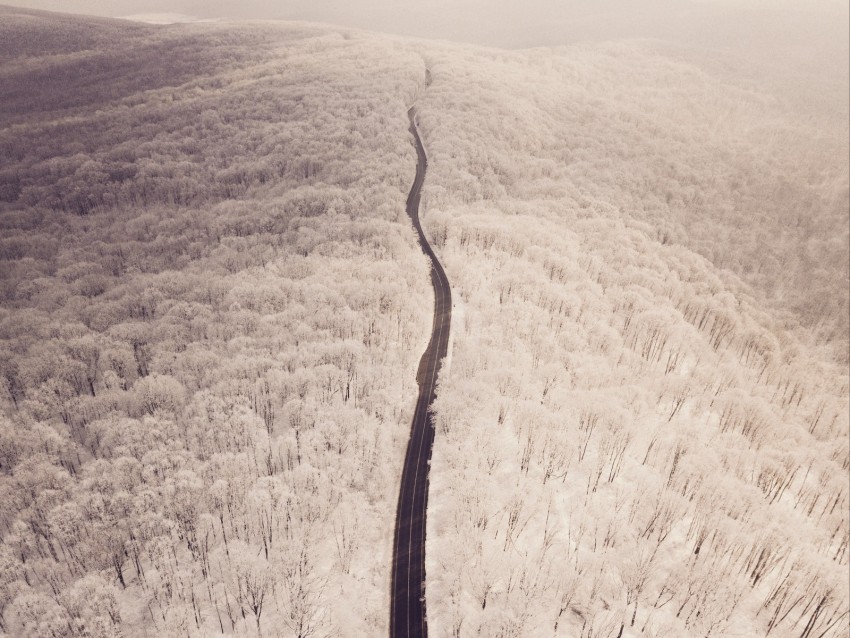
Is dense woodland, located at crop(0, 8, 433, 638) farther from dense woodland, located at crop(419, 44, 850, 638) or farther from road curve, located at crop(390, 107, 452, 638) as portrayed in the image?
dense woodland, located at crop(419, 44, 850, 638)

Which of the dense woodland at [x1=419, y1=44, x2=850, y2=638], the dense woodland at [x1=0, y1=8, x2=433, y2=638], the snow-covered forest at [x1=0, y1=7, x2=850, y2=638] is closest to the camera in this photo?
the dense woodland at [x1=0, y1=8, x2=433, y2=638]

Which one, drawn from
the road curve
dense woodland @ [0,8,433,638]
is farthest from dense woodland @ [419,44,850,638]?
dense woodland @ [0,8,433,638]

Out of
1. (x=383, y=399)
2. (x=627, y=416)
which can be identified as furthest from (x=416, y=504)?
(x=627, y=416)

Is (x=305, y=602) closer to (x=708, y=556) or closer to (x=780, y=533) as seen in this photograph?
(x=708, y=556)

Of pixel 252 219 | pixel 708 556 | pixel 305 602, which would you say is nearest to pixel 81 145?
pixel 252 219

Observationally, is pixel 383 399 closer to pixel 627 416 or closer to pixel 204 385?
pixel 204 385

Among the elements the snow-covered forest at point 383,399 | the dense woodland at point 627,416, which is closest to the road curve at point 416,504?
the snow-covered forest at point 383,399
